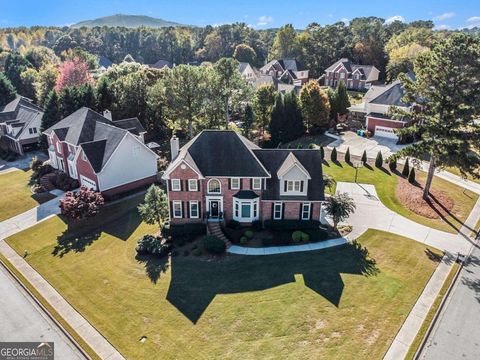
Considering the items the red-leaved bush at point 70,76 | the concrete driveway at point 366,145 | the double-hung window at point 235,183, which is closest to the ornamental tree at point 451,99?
the concrete driveway at point 366,145

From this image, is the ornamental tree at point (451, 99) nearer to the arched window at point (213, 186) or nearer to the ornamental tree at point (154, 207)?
the arched window at point (213, 186)

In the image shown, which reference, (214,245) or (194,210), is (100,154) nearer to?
(194,210)

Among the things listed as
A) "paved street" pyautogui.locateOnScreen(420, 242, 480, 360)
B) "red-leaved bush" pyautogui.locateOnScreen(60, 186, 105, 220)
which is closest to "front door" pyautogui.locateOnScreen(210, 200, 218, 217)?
"red-leaved bush" pyautogui.locateOnScreen(60, 186, 105, 220)

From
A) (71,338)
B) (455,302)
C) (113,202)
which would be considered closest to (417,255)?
(455,302)

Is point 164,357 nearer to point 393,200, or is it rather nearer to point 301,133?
point 393,200

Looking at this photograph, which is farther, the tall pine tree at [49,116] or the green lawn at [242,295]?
the tall pine tree at [49,116]

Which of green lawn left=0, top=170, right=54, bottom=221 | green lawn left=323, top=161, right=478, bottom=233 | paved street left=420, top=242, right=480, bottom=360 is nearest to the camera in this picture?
paved street left=420, top=242, right=480, bottom=360

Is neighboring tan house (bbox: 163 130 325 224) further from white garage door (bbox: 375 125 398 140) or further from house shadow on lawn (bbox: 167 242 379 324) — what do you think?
white garage door (bbox: 375 125 398 140)

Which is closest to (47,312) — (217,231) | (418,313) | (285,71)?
(217,231)
